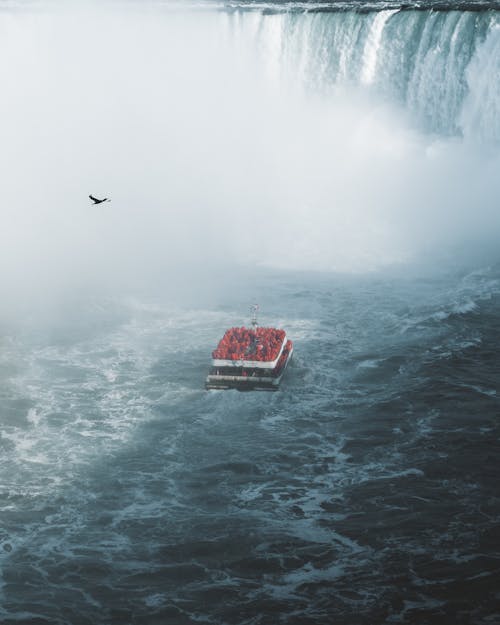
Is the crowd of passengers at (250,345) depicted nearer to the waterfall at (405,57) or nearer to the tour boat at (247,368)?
the tour boat at (247,368)

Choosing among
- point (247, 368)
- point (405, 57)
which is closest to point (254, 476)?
point (247, 368)

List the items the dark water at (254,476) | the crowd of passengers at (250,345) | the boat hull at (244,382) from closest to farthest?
1. the dark water at (254,476)
2. the boat hull at (244,382)
3. the crowd of passengers at (250,345)

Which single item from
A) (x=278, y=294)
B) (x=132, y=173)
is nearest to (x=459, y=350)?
(x=278, y=294)

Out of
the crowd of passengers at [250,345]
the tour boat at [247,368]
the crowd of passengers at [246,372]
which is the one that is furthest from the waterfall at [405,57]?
the crowd of passengers at [246,372]

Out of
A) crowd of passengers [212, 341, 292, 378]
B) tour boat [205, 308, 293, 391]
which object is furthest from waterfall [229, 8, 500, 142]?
crowd of passengers [212, 341, 292, 378]

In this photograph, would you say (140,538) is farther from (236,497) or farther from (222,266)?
(222,266)

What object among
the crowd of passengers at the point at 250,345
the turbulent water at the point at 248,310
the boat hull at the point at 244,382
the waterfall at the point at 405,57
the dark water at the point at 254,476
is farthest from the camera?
the waterfall at the point at 405,57

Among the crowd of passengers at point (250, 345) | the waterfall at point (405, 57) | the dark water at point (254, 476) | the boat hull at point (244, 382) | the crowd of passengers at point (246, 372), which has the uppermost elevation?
the waterfall at point (405, 57)
